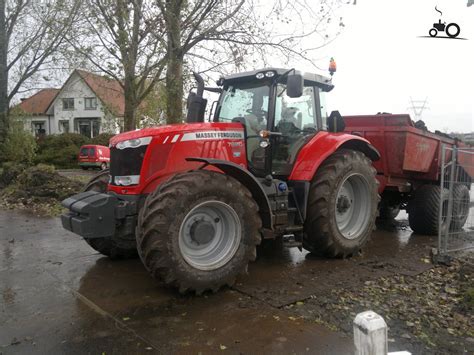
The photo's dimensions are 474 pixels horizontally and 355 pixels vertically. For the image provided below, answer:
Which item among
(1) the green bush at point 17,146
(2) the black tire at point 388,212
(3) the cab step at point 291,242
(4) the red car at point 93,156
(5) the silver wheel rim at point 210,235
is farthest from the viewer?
(4) the red car at point 93,156

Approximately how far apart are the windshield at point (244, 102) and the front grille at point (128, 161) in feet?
4.71

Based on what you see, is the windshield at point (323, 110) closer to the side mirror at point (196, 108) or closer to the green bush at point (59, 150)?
the side mirror at point (196, 108)

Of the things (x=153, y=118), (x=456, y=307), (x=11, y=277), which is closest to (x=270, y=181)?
(x=456, y=307)

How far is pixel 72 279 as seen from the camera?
5.00m

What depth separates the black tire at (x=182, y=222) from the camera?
407cm

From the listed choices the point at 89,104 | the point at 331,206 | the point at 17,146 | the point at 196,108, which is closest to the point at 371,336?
the point at 331,206

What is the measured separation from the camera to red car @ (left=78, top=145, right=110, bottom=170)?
1082 inches

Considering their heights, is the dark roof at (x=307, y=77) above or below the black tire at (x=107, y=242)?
above

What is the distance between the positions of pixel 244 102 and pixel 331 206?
1.74 metres

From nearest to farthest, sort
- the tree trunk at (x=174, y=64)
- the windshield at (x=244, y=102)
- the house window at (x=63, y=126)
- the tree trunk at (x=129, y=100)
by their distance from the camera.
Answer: the windshield at (x=244, y=102) < the tree trunk at (x=174, y=64) < the tree trunk at (x=129, y=100) < the house window at (x=63, y=126)

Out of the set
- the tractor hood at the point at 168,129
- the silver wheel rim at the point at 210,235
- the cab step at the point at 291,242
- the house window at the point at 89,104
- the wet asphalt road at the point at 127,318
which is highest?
the house window at the point at 89,104

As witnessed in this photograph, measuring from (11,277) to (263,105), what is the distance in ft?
11.9

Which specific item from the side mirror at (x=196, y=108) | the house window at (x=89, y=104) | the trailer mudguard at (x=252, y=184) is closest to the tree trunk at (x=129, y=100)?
the side mirror at (x=196, y=108)

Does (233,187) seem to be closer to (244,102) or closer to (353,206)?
(244,102)
